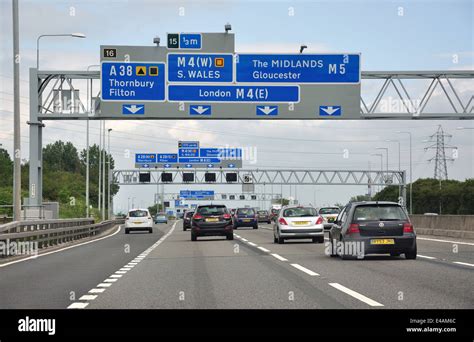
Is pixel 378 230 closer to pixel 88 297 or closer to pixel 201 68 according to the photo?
pixel 88 297

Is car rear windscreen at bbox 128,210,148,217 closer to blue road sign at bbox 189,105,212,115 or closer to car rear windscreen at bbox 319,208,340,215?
car rear windscreen at bbox 319,208,340,215

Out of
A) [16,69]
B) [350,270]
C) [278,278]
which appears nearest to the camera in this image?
[278,278]

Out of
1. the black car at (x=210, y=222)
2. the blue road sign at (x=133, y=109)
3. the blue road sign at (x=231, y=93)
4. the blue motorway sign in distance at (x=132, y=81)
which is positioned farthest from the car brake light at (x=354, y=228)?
the blue road sign at (x=133, y=109)

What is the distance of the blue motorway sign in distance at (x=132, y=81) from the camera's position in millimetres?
40594

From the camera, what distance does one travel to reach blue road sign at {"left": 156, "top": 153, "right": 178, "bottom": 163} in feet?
327

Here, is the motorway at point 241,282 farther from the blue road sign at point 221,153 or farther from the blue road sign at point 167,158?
the blue road sign at point 167,158

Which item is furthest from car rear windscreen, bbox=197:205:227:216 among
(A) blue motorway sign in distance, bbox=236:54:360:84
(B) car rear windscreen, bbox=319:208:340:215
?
(B) car rear windscreen, bbox=319:208:340:215

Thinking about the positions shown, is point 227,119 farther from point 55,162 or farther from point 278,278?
point 55,162

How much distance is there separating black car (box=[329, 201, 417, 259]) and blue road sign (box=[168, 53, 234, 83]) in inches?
747

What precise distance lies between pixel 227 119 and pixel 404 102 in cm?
818

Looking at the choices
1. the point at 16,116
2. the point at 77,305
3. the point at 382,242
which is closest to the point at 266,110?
the point at 16,116

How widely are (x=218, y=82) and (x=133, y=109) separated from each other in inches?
156
